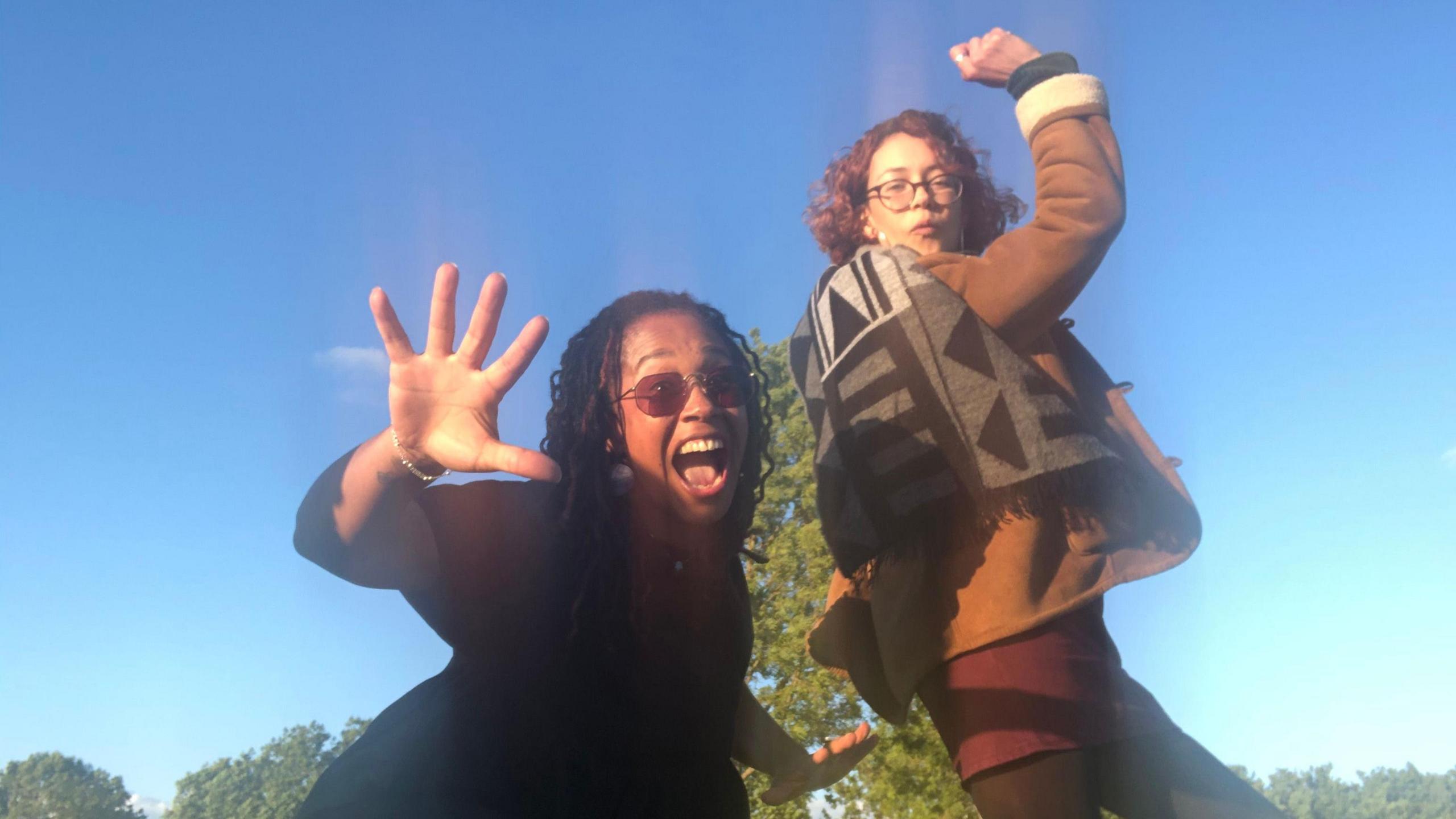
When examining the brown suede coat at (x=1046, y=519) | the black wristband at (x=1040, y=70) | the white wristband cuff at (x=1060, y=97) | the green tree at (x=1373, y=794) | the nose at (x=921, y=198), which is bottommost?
the green tree at (x=1373, y=794)

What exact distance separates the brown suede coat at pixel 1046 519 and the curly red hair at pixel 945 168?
369mm

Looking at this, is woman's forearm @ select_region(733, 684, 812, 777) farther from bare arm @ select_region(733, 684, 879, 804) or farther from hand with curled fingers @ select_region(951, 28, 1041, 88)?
hand with curled fingers @ select_region(951, 28, 1041, 88)

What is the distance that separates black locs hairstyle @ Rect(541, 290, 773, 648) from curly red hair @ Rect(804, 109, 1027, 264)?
1.32 feet

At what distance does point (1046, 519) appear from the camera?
1.91 m

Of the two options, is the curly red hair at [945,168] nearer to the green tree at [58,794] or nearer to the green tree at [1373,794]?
the green tree at [1373,794]

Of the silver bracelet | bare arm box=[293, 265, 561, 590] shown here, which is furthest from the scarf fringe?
the silver bracelet

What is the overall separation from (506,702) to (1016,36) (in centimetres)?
192

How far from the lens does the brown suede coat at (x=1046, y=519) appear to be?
188 centimetres

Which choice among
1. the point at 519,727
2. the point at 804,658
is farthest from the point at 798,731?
the point at 519,727

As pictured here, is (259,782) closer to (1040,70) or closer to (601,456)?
(601,456)

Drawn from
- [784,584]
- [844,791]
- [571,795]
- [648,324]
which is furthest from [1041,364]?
[844,791]

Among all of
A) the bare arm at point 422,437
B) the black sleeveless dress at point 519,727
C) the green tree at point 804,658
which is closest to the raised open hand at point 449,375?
the bare arm at point 422,437

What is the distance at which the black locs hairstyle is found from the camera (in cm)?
213

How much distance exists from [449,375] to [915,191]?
4.13 feet
